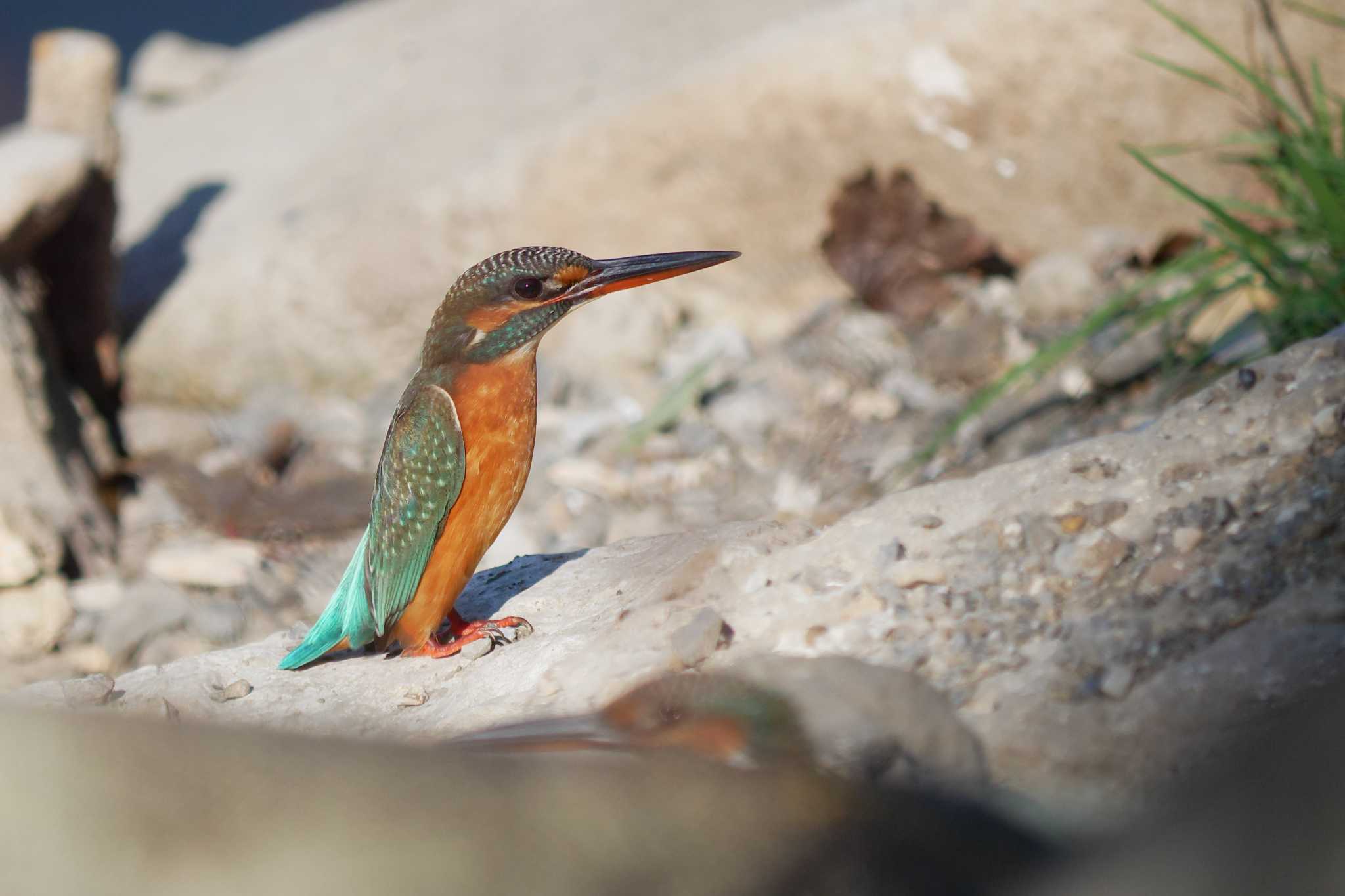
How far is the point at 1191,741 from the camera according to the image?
1.20 meters

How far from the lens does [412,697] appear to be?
1688 millimetres

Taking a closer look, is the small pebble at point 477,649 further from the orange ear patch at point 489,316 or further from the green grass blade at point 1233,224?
the green grass blade at point 1233,224

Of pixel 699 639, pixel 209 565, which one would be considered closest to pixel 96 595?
pixel 209 565

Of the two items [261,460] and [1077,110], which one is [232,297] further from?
[1077,110]

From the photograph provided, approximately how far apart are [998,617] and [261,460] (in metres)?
3.15

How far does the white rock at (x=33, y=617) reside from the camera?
10.9ft

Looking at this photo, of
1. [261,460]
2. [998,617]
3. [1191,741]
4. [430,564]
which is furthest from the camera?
[261,460]

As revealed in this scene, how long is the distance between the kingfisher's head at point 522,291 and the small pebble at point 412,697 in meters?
0.48

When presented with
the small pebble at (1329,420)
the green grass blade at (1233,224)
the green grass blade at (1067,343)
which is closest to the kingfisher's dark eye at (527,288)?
the small pebble at (1329,420)

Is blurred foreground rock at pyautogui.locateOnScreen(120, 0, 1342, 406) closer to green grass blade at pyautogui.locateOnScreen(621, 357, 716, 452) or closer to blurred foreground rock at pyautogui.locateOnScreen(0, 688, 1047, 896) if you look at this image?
green grass blade at pyautogui.locateOnScreen(621, 357, 716, 452)

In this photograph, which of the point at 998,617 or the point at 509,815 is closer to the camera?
the point at 509,815

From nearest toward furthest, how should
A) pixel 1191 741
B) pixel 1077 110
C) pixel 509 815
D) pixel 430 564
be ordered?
pixel 509 815, pixel 1191 741, pixel 430 564, pixel 1077 110

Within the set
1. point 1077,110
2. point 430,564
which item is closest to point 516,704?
point 430,564

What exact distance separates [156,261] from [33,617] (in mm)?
1865
